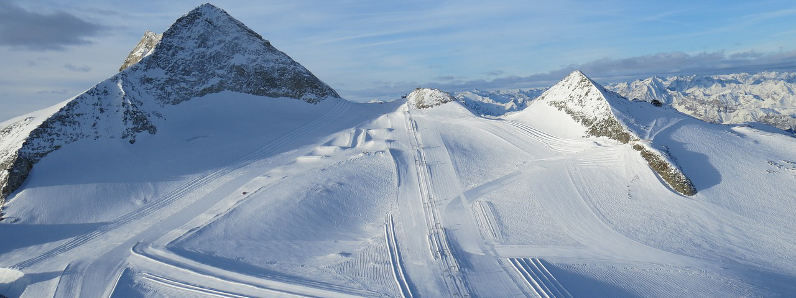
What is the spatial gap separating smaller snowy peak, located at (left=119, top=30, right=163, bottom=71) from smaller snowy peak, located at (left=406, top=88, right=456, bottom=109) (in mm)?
28806

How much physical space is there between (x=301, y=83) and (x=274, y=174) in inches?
865

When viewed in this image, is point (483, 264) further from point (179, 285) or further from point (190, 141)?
point (190, 141)

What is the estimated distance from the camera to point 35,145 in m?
25.6

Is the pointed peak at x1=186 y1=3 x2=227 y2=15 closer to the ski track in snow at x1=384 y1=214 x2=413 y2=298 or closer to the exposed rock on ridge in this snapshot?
the exposed rock on ridge

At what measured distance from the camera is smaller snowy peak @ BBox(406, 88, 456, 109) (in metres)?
45.1

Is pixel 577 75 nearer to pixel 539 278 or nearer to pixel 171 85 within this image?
pixel 539 278

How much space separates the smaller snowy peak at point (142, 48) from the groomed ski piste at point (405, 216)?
53.9 feet

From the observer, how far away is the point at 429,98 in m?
46.7

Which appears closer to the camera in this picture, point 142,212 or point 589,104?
point 142,212

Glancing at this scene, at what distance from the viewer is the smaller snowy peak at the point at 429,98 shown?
45125mm

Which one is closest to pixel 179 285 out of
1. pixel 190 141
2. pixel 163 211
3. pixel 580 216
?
pixel 163 211

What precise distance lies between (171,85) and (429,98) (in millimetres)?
26502

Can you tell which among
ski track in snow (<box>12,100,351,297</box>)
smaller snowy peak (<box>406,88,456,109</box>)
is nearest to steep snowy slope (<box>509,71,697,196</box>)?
smaller snowy peak (<box>406,88,456,109</box>)

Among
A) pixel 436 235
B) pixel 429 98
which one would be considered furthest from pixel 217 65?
pixel 436 235
